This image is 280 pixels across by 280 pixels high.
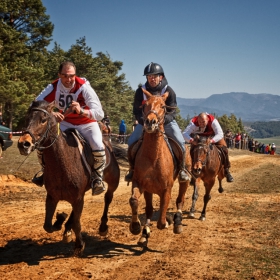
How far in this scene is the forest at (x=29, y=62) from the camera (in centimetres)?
2938

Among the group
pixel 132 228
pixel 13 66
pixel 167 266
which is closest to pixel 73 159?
pixel 132 228

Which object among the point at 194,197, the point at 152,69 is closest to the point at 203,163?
the point at 194,197

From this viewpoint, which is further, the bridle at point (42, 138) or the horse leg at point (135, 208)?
the horse leg at point (135, 208)

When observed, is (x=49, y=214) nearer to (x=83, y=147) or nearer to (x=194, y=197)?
(x=83, y=147)

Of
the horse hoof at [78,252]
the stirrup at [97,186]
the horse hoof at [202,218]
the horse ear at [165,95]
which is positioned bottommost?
the horse hoof at [202,218]

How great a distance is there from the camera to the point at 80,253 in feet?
22.3

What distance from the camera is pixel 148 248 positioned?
755cm

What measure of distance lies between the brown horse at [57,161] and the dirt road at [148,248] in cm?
69

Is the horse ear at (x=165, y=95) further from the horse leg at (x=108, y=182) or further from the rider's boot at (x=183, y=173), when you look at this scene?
the horse leg at (x=108, y=182)

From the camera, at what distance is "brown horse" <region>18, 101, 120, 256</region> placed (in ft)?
18.4

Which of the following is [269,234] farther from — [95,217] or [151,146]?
[95,217]

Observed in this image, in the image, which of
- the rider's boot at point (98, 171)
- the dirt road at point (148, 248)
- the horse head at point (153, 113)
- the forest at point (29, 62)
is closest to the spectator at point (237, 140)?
the forest at point (29, 62)

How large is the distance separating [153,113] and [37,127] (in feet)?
6.82

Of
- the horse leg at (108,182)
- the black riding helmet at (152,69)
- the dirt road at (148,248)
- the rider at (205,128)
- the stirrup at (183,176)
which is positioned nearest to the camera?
the dirt road at (148,248)
